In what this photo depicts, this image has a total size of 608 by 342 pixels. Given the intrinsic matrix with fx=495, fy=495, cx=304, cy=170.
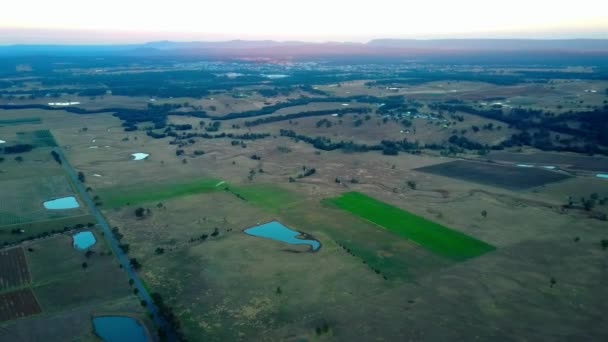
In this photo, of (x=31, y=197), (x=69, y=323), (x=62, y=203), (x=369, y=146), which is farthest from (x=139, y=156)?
(x=69, y=323)

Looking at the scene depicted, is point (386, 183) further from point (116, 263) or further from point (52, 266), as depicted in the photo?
point (52, 266)

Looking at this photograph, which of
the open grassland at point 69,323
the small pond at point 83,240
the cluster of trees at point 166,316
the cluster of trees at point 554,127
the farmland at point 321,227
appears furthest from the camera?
the cluster of trees at point 554,127

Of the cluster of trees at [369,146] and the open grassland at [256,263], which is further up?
the cluster of trees at [369,146]

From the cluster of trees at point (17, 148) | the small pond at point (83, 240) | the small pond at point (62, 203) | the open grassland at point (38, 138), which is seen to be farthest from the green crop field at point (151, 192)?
the open grassland at point (38, 138)

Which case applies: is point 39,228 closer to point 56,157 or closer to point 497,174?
point 56,157

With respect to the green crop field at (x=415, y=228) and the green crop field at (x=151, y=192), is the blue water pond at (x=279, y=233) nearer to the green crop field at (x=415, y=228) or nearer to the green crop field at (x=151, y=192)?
the green crop field at (x=415, y=228)

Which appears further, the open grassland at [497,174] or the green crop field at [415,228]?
the open grassland at [497,174]

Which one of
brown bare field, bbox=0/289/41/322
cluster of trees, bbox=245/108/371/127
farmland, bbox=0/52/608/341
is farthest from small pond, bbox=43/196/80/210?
cluster of trees, bbox=245/108/371/127
